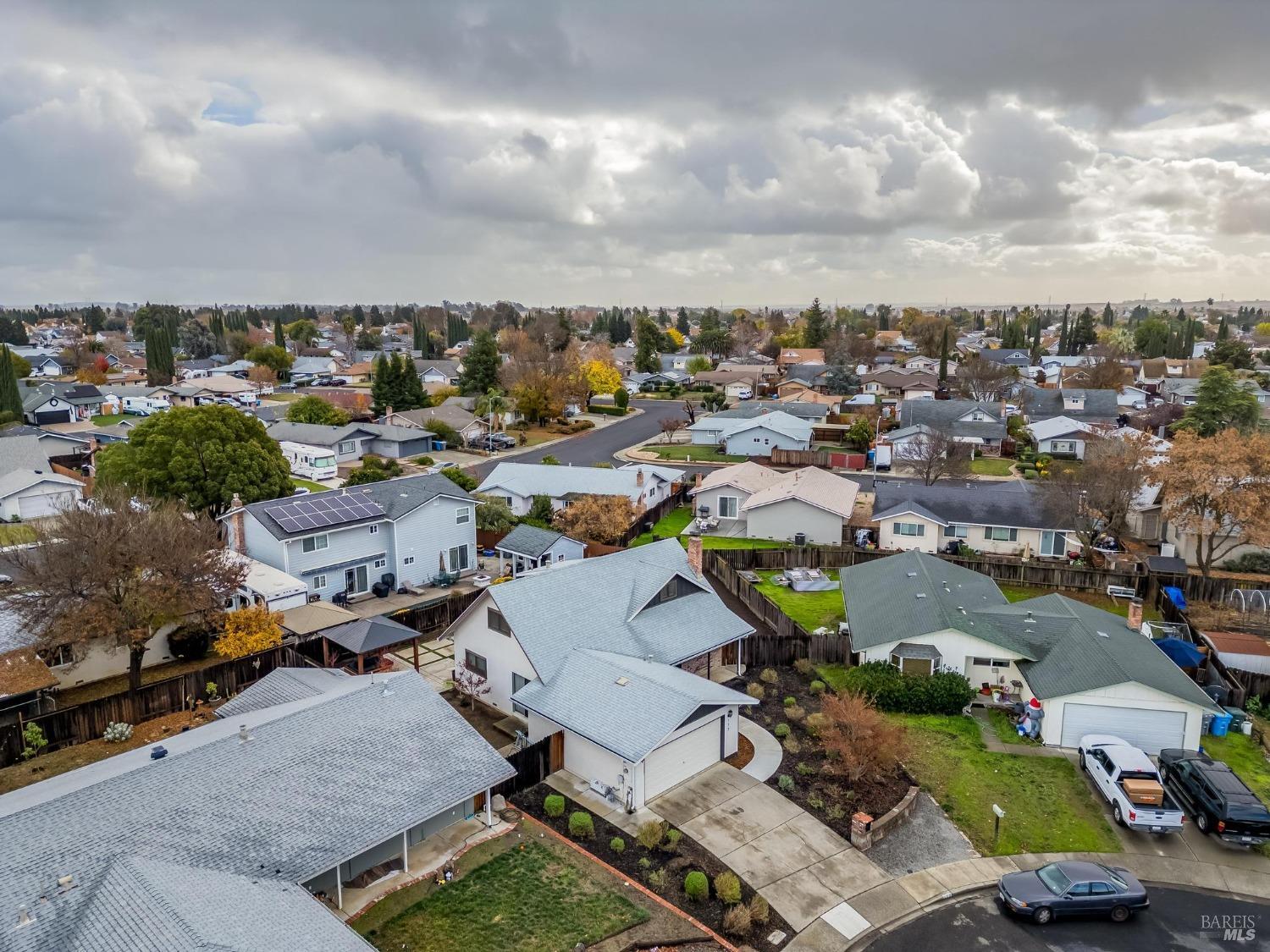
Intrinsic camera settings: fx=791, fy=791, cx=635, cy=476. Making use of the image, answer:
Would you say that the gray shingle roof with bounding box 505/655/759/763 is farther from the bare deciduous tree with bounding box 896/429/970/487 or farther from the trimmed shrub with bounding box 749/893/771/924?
the bare deciduous tree with bounding box 896/429/970/487

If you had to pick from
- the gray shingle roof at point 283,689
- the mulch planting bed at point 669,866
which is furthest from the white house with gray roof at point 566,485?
the mulch planting bed at point 669,866

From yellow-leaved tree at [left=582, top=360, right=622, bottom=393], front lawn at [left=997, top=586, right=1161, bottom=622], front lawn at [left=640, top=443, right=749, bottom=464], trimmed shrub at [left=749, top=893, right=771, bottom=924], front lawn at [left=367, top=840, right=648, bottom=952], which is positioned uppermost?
yellow-leaved tree at [left=582, top=360, right=622, bottom=393]

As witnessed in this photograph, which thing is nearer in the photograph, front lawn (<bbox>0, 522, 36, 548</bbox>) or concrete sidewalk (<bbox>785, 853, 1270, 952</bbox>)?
concrete sidewalk (<bbox>785, 853, 1270, 952</bbox>)

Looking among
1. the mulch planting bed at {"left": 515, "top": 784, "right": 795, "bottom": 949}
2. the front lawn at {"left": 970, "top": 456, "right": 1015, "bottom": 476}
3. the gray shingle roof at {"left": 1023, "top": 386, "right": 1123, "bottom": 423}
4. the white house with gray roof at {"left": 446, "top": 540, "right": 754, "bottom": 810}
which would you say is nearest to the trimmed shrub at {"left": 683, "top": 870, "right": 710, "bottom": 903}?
the mulch planting bed at {"left": 515, "top": 784, "right": 795, "bottom": 949}

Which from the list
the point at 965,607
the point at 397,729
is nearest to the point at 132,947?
the point at 397,729

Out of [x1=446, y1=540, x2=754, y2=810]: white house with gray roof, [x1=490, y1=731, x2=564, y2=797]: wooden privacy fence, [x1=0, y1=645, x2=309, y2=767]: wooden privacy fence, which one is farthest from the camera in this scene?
[x1=0, y1=645, x2=309, y2=767]: wooden privacy fence

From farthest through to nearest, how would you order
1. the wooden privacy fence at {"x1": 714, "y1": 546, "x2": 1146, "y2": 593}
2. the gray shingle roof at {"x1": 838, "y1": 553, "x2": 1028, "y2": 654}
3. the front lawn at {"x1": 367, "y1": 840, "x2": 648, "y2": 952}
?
1. the wooden privacy fence at {"x1": 714, "y1": 546, "x2": 1146, "y2": 593}
2. the gray shingle roof at {"x1": 838, "y1": 553, "x2": 1028, "y2": 654}
3. the front lawn at {"x1": 367, "y1": 840, "x2": 648, "y2": 952}
